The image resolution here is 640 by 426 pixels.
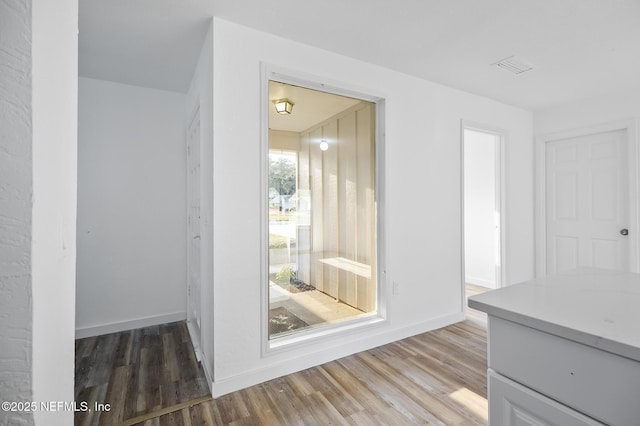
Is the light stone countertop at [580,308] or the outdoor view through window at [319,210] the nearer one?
the light stone countertop at [580,308]

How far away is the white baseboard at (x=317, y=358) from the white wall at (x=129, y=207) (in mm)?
1571

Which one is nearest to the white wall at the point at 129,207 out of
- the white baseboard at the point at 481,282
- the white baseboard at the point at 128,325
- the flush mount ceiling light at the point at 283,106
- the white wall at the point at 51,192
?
the white baseboard at the point at 128,325

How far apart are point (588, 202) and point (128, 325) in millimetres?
5313

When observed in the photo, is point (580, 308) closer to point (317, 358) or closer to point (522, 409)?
point (522, 409)

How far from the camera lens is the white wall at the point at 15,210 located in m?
0.53

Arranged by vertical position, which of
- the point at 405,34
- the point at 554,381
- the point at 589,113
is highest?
the point at 405,34

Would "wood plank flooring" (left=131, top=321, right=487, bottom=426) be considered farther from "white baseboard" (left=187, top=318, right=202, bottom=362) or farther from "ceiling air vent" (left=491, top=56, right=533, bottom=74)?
"ceiling air vent" (left=491, top=56, right=533, bottom=74)

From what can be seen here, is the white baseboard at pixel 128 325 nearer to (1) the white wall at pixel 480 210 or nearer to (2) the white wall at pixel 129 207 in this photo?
(2) the white wall at pixel 129 207

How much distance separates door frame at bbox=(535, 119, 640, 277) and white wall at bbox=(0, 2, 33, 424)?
476 centimetres

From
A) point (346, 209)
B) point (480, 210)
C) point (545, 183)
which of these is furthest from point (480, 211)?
point (346, 209)

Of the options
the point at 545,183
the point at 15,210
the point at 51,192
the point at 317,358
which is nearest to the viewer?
the point at 15,210

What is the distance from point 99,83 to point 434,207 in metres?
3.48

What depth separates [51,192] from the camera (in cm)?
70

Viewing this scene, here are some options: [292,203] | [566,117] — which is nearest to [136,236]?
[292,203]
